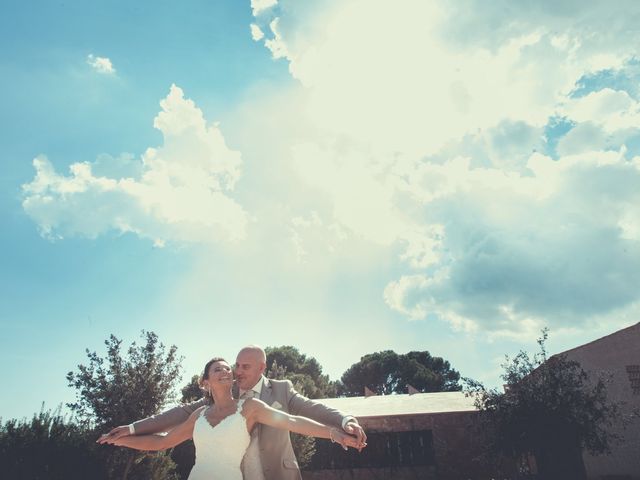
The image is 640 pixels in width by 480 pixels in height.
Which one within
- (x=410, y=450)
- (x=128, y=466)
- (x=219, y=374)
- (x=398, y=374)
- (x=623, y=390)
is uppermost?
(x=398, y=374)

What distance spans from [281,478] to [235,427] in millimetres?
613

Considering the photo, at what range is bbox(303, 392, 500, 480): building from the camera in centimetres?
2206

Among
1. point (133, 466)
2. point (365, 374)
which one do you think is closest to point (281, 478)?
point (133, 466)

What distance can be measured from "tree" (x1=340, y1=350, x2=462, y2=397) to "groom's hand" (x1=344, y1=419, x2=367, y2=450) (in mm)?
57067

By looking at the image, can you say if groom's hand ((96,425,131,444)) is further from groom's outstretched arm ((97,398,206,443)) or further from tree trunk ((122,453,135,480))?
tree trunk ((122,453,135,480))

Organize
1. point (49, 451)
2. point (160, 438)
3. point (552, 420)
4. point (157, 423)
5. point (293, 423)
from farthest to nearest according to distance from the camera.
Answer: point (552, 420)
point (49, 451)
point (157, 423)
point (160, 438)
point (293, 423)

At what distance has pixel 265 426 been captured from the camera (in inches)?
150

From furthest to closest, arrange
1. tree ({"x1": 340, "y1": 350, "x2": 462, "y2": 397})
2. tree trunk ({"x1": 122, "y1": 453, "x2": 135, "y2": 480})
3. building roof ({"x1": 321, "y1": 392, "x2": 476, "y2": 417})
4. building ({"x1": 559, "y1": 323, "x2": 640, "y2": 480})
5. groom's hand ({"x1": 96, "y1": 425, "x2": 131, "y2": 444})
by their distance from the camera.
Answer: tree ({"x1": 340, "y1": 350, "x2": 462, "y2": 397}) < building roof ({"x1": 321, "y1": 392, "x2": 476, "y2": 417}) < building ({"x1": 559, "y1": 323, "x2": 640, "y2": 480}) < tree trunk ({"x1": 122, "y1": 453, "x2": 135, "y2": 480}) < groom's hand ({"x1": 96, "y1": 425, "x2": 131, "y2": 444})

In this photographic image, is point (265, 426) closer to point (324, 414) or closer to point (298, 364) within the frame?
point (324, 414)

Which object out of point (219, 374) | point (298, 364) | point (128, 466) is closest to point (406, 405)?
point (128, 466)

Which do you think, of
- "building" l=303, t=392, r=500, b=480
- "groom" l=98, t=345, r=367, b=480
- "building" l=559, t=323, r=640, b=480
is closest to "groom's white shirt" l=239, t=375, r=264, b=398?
"groom" l=98, t=345, r=367, b=480

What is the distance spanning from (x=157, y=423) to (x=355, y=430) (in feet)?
6.46

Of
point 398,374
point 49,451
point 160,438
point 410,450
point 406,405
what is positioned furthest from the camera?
point 398,374

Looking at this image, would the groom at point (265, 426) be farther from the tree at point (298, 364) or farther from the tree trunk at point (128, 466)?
the tree at point (298, 364)
